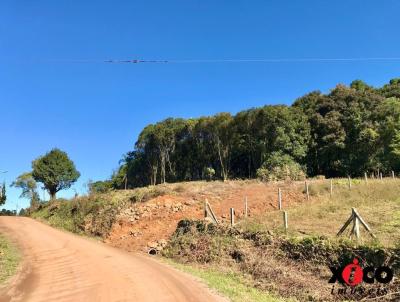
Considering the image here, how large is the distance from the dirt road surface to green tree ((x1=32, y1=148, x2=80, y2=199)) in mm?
45975

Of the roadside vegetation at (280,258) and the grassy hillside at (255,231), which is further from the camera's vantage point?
the grassy hillside at (255,231)

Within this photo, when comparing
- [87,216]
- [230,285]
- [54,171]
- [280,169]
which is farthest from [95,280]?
[54,171]

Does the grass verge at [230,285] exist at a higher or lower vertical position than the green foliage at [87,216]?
lower

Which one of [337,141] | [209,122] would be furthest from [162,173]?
[337,141]

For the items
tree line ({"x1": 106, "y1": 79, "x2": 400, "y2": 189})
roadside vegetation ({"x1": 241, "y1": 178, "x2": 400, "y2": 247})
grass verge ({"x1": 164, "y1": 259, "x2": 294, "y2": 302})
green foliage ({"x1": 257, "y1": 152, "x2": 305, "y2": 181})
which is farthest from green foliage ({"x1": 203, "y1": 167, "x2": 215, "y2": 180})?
grass verge ({"x1": 164, "y1": 259, "x2": 294, "y2": 302})

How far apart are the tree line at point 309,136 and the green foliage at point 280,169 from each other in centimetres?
26

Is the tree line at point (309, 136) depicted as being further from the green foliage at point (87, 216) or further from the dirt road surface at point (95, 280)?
the dirt road surface at point (95, 280)

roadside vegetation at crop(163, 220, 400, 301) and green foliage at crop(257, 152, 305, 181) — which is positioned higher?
green foliage at crop(257, 152, 305, 181)

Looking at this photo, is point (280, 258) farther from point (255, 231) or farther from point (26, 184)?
point (26, 184)

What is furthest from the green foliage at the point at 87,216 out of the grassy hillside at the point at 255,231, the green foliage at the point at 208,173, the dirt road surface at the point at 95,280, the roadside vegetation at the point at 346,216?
the green foliage at the point at 208,173

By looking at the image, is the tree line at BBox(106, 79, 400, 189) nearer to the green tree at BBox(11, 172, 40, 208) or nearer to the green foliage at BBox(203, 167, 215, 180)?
the green foliage at BBox(203, 167, 215, 180)

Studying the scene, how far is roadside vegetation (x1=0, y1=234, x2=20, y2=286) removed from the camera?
15327 mm

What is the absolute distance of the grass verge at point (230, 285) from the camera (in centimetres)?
1160

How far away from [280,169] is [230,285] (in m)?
33.3
